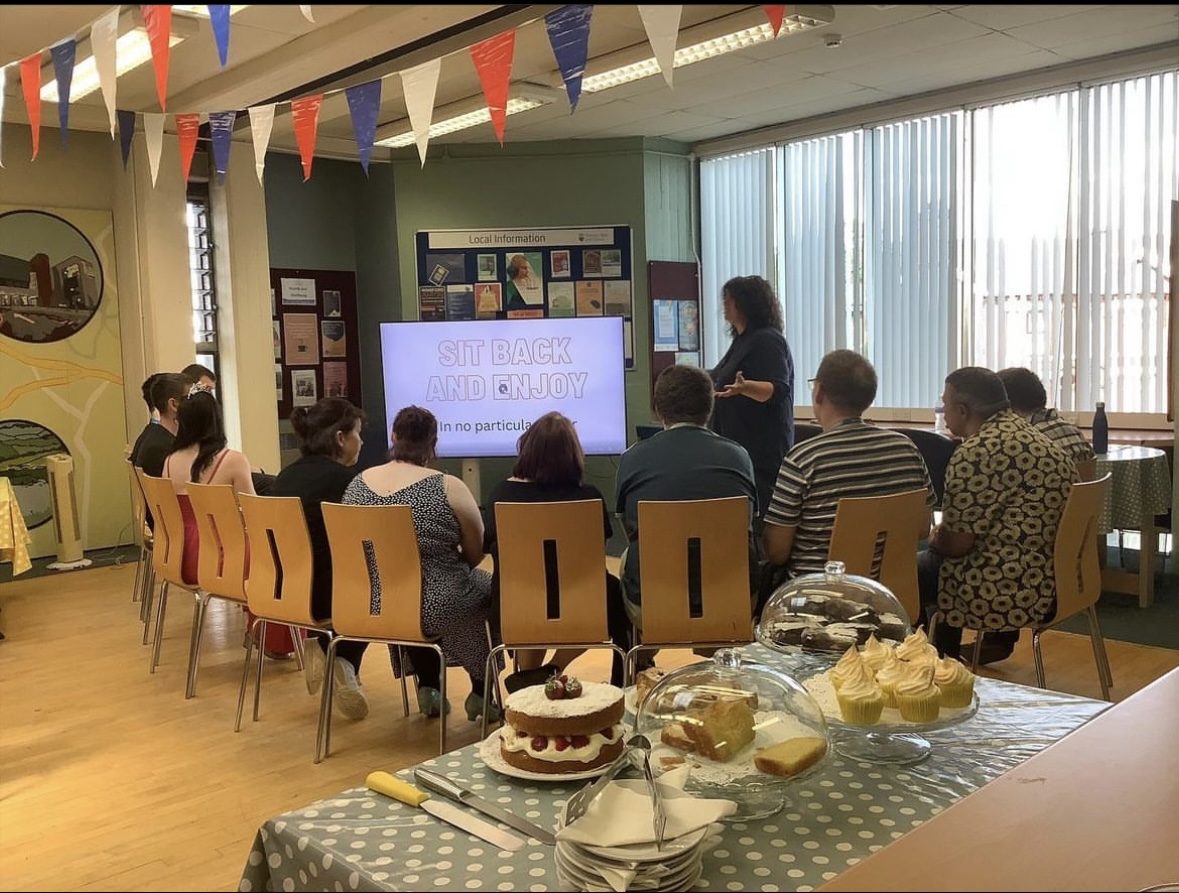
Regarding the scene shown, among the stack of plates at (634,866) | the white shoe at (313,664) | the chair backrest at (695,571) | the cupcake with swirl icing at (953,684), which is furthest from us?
the white shoe at (313,664)

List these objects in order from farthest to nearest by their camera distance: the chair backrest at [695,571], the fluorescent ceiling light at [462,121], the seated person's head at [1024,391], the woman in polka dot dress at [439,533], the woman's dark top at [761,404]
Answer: the fluorescent ceiling light at [462,121] → the woman's dark top at [761,404] → the seated person's head at [1024,391] → the woman in polka dot dress at [439,533] → the chair backrest at [695,571]

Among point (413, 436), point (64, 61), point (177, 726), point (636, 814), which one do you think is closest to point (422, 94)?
point (64, 61)

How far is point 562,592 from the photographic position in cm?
276

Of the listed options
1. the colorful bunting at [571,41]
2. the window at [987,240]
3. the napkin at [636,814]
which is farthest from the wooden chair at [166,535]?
the window at [987,240]

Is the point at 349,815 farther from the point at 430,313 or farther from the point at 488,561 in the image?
the point at 430,313

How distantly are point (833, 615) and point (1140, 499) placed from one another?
3470 millimetres

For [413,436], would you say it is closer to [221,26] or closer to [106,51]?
[221,26]

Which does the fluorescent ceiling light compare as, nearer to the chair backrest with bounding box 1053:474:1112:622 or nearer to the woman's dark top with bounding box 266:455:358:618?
the woman's dark top with bounding box 266:455:358:618

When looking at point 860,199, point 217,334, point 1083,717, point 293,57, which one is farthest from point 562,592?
point 217,334

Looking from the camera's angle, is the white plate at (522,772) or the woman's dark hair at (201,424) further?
the woman's dark hair at (201,424)

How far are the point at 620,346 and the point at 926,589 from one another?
294 cm

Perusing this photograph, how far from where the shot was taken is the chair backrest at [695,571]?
265 cm

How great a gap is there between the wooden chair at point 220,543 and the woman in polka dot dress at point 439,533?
1.73 ft

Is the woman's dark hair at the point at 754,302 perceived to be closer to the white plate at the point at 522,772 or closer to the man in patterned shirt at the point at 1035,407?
the man in patterned shirt at the point at 1035,407
